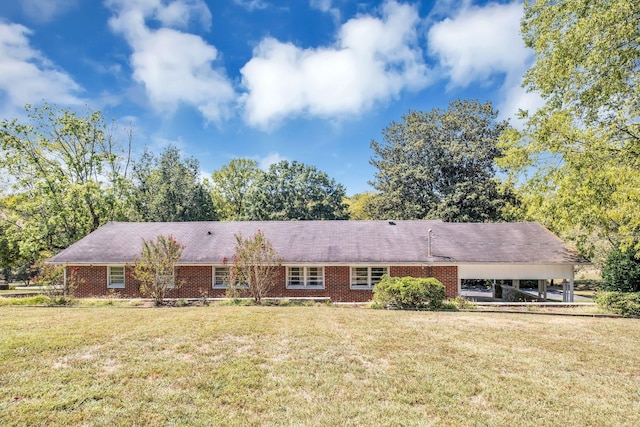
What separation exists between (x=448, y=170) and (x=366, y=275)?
65.2ft

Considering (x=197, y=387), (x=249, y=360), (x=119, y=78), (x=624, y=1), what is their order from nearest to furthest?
(x=197, y=387) → (x=249, y=360) → (x=624, y=1) → (x=119, y=78)

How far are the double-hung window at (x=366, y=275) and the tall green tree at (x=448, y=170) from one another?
15.8 m

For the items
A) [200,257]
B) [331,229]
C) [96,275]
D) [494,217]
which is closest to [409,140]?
[494,217]

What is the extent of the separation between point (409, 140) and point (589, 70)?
75.7ft

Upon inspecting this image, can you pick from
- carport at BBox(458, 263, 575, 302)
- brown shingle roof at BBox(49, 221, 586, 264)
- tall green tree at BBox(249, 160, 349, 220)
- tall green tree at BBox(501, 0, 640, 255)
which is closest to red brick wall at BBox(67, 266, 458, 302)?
brown shingle roof at BBox(49, 221, 586, 264)

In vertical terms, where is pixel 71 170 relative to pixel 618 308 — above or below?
above

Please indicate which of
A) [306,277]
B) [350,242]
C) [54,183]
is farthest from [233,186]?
[306,277]

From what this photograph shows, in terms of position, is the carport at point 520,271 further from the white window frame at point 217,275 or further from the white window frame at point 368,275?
the white window frame at point 217,275

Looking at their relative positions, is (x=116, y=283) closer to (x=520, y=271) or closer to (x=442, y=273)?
(x=442, y=273)

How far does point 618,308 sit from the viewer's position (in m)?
13.1

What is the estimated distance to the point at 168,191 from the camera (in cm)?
3566

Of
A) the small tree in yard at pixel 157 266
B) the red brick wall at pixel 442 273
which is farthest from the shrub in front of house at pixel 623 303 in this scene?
the small tree in yard at pixel 157 266

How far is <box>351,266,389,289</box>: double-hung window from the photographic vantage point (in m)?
18.8

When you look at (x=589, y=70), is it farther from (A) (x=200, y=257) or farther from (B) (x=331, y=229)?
(A) (x=200, y=257)
